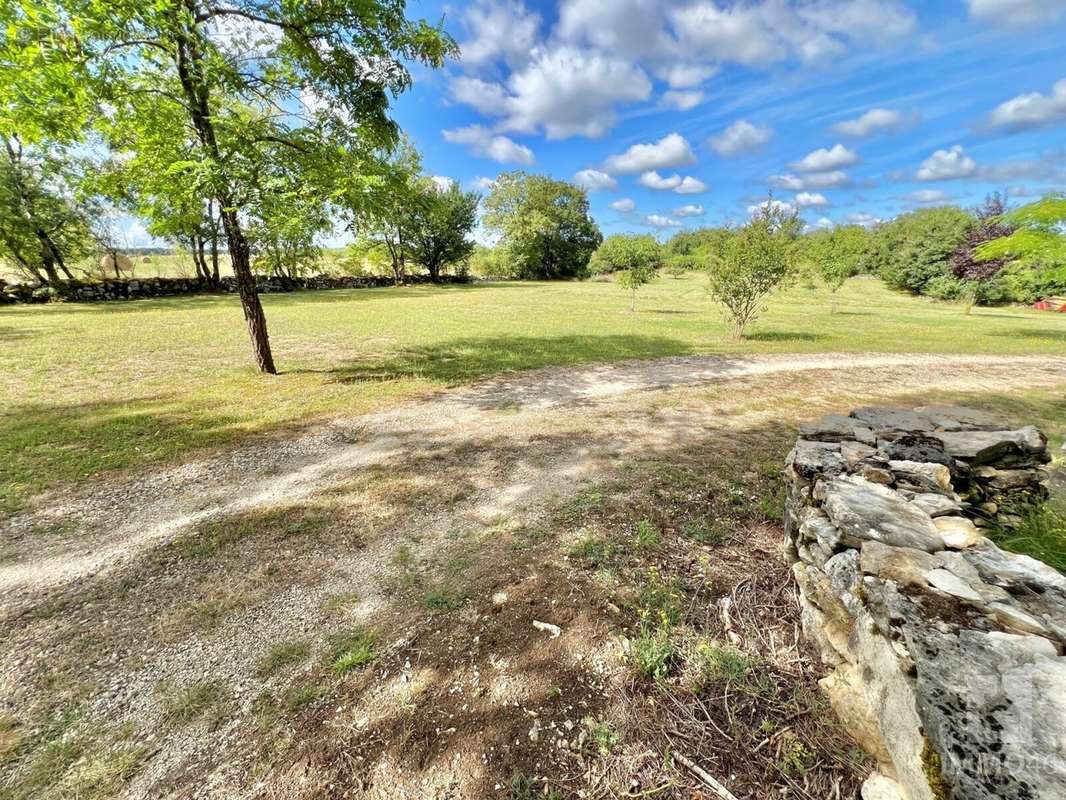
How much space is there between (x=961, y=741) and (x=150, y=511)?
20.2ft

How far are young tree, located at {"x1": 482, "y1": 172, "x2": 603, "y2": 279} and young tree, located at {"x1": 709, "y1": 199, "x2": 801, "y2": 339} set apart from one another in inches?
1661

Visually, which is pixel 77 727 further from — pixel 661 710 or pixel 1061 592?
pixel 1061 592

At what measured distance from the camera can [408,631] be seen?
2924 mm

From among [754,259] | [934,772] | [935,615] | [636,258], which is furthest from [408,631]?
[636,258]

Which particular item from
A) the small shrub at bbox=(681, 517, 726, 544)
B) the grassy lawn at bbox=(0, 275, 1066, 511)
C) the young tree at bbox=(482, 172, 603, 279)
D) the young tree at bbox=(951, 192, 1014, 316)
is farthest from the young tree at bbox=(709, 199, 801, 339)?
the young tree at bbox=(482, 172, 603, 279)

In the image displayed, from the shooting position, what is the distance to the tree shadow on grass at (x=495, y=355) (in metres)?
9.96

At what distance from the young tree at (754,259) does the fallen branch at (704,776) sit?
48.2 feet

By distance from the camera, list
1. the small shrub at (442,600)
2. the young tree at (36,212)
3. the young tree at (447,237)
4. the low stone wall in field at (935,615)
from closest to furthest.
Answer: the low stone wall in field at (935,615)
the small shrub at (442,600)
the young tree at (36,212)
the young tree at (447,237)

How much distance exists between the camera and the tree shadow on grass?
9.96 m

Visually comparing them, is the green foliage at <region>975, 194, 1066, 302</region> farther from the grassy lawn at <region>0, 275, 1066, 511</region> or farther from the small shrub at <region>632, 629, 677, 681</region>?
the small shrub at <region>632, 629, 677, 681</region>

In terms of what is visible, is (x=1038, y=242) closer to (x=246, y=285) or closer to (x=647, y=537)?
(x=647, y=537)

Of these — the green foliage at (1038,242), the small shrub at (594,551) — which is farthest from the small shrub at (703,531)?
the green foliage at (1038,242)

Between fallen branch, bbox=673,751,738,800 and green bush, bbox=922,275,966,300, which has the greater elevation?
green bush, bbox=922,275,966,300

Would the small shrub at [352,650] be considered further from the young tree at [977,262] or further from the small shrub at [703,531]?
the young tree at [977,262]
